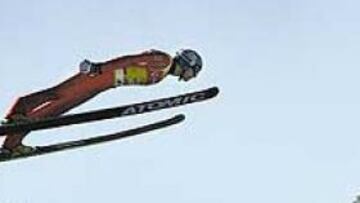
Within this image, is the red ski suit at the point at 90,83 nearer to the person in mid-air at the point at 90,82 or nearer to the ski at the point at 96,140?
the person in mid-air at the point at 90,82

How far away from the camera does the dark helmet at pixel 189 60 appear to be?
14.0 metres

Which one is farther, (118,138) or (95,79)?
(118,138)

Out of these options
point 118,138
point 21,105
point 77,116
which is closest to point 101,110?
point 77,116

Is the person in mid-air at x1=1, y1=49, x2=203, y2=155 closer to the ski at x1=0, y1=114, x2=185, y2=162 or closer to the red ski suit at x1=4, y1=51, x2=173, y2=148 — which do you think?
the red ski suit at x1=4, y1=51, x2=173, y2=148

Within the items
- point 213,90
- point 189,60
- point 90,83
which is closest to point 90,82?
point 90,83

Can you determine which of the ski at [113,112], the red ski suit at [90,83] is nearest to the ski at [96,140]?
the ski at [113,112]

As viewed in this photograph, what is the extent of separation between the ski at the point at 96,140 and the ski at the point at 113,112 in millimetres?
926

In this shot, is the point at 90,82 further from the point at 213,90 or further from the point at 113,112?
the point at 213,90

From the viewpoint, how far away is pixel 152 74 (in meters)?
13.6

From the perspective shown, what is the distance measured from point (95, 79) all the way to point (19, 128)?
1.39 meters

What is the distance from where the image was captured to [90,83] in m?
13.4

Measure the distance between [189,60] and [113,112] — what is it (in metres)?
1.51

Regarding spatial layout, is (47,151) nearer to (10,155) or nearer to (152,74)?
(10,155)

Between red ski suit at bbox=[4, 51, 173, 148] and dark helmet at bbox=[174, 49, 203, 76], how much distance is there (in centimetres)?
42
